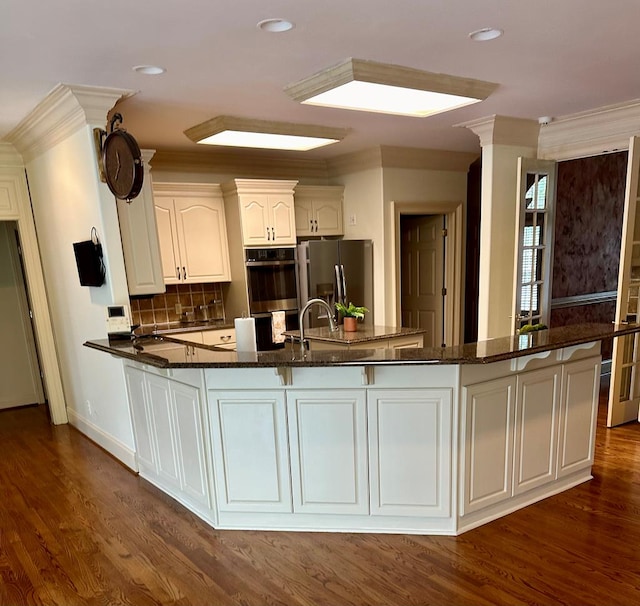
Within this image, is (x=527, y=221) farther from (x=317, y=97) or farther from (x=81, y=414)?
(x=81, y=414)

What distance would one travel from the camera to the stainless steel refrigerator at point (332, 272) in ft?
16.5

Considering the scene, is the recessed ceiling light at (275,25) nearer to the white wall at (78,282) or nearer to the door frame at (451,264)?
the white wall at (78,282)

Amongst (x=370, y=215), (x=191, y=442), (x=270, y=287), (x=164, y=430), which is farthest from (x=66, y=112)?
(x=370, y=215)

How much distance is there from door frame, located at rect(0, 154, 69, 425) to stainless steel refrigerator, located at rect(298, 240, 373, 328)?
2.50 meters

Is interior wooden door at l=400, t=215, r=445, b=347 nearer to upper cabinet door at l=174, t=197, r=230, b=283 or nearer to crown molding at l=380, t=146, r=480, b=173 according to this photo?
crown molding at l=380, t=146, r=480, b=173

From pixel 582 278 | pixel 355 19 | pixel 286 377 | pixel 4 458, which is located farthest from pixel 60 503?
pixel 582 278

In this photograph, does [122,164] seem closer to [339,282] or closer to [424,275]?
[339,282]

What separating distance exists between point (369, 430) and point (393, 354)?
44 centimetres

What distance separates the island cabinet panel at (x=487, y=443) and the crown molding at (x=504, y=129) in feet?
7.72

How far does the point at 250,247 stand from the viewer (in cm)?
480

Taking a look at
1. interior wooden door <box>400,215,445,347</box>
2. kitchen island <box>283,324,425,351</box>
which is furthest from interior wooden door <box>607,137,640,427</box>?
interior wooden door <box>400,215,445,347</box>

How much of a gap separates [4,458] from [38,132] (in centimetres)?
261

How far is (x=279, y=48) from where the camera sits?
2.27m

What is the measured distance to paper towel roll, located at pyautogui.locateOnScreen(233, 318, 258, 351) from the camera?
2.70 m
